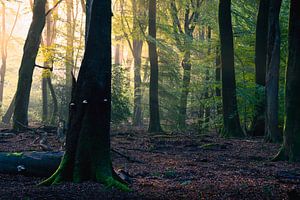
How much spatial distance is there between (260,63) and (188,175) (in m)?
12.0

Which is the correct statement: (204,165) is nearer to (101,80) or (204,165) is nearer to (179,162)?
(179,162)

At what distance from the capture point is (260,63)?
805 inches

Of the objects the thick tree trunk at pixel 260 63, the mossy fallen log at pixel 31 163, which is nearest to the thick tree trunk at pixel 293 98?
the mossy fallen log at pixel 31 163

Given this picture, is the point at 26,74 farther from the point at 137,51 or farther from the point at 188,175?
the point at 137,51

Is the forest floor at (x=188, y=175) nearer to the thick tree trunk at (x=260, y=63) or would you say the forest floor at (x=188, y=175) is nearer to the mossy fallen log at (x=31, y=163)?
the mossy fallen log at (x=31, y=163)

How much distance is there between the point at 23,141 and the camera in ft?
54.7

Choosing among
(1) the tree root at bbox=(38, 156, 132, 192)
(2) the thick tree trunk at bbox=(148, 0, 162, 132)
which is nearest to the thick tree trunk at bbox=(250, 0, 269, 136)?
(2) the thick tree trunk at bbox=(148, 0, 162, 132)

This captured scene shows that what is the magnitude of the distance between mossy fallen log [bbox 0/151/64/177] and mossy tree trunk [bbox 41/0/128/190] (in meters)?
1.23

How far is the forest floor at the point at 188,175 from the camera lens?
24.1 feet

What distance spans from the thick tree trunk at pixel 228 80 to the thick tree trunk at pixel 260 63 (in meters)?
1.15

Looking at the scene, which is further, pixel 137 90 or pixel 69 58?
pixel 137 90

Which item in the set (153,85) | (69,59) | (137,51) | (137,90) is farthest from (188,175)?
(137,51)

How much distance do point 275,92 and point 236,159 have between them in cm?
389

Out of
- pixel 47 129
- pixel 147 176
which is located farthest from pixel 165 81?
pixel 147 176
